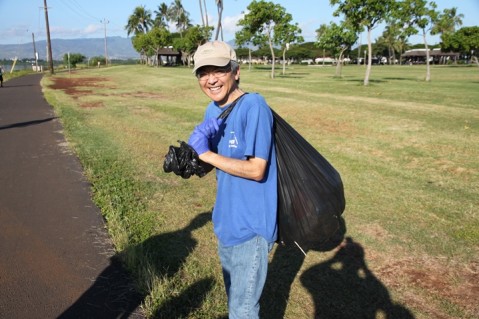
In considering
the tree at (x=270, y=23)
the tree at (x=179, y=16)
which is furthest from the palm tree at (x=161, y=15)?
the tree at (x=270, y=23)

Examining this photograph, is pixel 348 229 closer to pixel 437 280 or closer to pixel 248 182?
pixel 437 280

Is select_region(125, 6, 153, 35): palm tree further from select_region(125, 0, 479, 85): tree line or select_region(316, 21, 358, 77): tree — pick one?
select_region(316, 21, 358, 77): tree

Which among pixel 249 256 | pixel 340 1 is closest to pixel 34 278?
pixel 249 256

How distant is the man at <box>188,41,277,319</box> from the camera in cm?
189

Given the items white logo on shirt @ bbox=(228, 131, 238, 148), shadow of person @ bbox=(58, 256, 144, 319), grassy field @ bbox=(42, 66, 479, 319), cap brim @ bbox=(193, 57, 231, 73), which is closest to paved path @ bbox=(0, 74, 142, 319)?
shadow of person @ bbox=(58, 256, 144, 319)

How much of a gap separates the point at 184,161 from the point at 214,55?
0.58m

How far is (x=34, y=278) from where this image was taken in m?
3.34

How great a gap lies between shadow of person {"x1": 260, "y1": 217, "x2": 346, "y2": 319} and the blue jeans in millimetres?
799

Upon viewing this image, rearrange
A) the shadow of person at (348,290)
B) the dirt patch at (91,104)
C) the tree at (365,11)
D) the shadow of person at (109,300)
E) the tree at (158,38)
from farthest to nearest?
the tree at (158,38) → the tree at (365,11) → the dirt patch at (91,104) → the shadow of person at (348,290) → the shadow of person at (109,300)

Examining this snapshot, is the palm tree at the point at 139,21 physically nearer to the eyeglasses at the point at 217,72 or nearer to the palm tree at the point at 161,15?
Answer: the palm tree at the point at 161,15

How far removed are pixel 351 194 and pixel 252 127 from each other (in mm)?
4113

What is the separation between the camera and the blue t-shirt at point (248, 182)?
6.15 feet

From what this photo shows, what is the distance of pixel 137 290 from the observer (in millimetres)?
3178

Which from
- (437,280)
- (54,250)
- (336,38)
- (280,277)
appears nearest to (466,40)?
(336,38)
